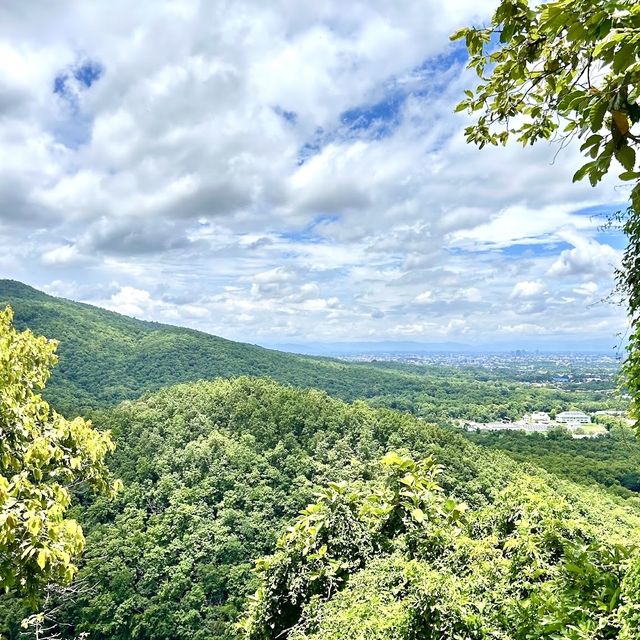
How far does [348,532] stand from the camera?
616 centimetres

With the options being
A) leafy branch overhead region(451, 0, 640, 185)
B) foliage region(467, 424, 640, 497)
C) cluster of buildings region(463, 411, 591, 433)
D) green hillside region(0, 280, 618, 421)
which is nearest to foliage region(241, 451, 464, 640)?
leafy branch overhead region(451, 0, 640, 185)

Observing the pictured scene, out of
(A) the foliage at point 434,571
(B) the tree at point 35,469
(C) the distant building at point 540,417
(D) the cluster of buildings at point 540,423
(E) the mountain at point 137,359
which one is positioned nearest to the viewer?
(A) the foliage at point 434,571

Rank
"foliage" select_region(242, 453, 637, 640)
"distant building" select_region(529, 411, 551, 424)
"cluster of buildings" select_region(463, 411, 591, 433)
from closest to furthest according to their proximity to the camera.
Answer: "foliage" select_region(242, 453, 637, 640), "cluster of buildings" select_region(463, 411, 591, 433), "distant building" select_region(529, 411, 551, 424)

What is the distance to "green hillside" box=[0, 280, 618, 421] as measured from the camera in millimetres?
92500

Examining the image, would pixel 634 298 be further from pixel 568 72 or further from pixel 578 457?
pixel 578 457

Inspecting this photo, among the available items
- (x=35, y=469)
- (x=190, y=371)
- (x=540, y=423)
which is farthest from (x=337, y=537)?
(x=190, y=371)

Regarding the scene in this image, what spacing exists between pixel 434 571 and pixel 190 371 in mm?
104068

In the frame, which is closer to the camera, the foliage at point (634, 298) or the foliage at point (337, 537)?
the foliage at point (634, 298)

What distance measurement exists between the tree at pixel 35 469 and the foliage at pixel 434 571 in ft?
8.96

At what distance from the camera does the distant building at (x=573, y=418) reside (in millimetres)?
86769

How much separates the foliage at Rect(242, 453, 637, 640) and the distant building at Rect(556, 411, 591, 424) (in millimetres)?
92446

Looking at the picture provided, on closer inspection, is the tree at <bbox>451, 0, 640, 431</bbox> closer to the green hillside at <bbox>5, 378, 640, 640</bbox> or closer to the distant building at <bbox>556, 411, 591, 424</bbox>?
the green hillside at <bbox>5, 378, 640, 640</bbox>

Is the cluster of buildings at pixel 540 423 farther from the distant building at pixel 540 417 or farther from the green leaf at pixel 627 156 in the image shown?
the green leaf at pixel 627 156

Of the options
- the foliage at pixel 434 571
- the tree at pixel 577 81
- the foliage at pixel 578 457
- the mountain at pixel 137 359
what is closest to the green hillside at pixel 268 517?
the foliage at pixel 434 571
